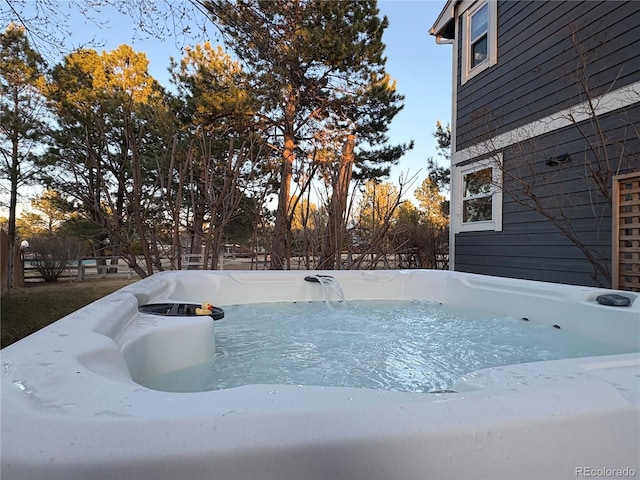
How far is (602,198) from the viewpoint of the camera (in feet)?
10.3

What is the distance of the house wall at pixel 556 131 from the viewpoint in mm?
3033

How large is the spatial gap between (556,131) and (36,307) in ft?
21.2

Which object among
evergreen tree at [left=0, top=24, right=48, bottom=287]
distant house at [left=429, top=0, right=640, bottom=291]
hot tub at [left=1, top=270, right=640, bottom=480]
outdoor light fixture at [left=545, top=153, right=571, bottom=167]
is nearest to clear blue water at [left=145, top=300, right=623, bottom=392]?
hot tub at [left=1, top=270, right=640, bottom=480]

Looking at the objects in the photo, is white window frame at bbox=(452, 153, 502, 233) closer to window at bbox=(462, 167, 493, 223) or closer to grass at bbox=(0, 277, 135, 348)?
window at bbox=(462, 167, 493, 223)

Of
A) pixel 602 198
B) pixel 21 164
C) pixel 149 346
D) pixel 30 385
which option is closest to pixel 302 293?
pixel 149 346

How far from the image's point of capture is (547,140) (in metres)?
3.67

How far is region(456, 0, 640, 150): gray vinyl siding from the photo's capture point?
9.98 feet

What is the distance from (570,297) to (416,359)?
106cm

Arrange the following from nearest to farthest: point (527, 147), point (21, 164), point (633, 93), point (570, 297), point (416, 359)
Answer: point (416, 359) → point (570, 297) → point (633, 93) → point (527, 147) → point (21, 164)

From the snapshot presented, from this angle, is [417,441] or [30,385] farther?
[30,385]

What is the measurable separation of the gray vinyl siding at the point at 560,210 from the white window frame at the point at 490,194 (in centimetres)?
9

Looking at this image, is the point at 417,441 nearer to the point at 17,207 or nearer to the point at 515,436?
the point at 515,436

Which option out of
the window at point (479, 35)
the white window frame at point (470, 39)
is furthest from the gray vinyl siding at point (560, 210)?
the window at point (479, 35)

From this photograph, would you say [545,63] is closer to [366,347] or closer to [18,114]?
[366,347]
